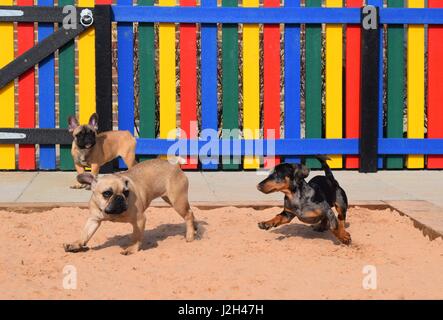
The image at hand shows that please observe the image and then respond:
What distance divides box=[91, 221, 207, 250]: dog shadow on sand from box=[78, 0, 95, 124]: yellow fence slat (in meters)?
2.82

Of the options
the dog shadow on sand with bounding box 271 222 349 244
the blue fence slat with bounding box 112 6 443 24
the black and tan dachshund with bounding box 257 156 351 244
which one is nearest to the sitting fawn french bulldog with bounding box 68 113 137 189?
the blue fence slat with bounding box 112 6 443 24

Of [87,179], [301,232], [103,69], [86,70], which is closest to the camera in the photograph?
[87,179]

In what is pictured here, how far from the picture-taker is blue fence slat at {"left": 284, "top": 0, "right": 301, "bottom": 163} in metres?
9.52

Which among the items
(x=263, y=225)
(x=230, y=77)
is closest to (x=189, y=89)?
(x=230, y=77)

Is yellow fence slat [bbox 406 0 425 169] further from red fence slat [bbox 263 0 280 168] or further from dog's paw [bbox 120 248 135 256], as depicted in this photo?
dog's paw [bbox 120 248 135 256]

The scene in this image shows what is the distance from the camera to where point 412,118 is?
31.9 feet

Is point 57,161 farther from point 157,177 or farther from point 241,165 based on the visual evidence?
point 157,177

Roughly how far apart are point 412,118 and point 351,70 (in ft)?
2.86

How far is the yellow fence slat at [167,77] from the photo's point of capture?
943cm

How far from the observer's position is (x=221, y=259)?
19.1ft

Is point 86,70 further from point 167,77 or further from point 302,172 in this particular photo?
point 302,172

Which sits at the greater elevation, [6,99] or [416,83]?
[416,83]

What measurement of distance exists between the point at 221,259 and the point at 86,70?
164 inches

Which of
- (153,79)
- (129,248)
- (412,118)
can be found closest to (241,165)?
(153,79)
